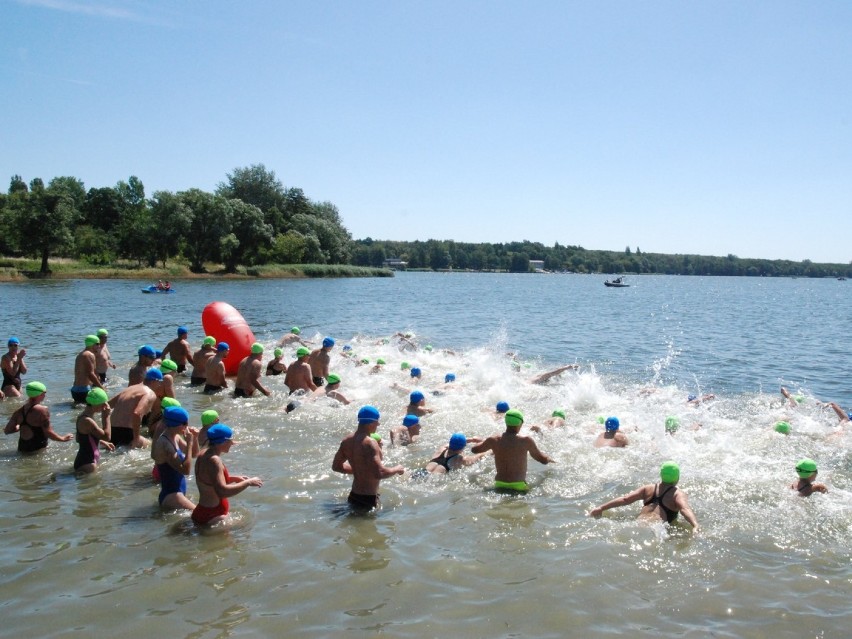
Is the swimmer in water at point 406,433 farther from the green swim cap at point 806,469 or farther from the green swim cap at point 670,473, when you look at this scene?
the green swim cap at point 806,469

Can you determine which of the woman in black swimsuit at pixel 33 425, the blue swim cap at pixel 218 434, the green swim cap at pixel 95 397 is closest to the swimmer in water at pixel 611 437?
the blue swim cap at pixel 218 434

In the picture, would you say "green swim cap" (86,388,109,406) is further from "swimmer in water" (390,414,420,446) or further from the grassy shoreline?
the grassy shoreline

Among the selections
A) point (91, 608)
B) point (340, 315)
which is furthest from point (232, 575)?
point (340, 315)

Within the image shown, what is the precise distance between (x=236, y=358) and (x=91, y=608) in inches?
461

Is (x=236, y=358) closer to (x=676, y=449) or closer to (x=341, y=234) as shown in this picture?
(x=676, y=449)

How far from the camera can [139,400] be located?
31.5 feet

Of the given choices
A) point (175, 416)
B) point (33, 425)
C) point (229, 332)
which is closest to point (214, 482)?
point (175, 416)

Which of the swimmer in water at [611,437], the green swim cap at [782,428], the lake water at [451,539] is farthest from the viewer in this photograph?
the green swim cap at [782,428]

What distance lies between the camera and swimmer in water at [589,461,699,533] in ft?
24.1

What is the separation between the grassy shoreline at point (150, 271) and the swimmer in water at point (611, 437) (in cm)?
5806

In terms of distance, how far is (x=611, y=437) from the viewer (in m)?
10.5

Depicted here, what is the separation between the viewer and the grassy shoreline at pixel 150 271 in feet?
192

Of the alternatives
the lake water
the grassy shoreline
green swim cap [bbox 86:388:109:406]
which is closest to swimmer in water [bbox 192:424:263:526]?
the lake water

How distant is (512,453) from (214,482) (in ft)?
12.0
